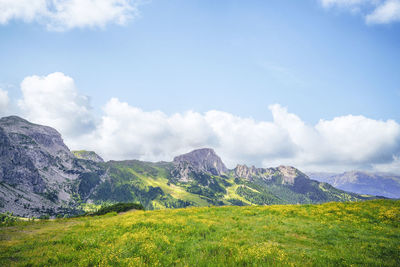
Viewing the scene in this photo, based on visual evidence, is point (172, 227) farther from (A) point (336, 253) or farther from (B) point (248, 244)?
(A) point (336, 253)

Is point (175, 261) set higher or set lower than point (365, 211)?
lower

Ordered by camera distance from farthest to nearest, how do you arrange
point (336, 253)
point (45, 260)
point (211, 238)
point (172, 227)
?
point (172, 227) → point (211, 238) → point (336, 253) → point (45, 260)

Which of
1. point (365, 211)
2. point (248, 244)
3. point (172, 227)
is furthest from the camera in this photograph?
point (365, 211)

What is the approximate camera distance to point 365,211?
2325 cm

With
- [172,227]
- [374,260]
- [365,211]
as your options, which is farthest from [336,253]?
[365,211]

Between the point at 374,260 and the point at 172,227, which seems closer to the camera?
the point at 374,260

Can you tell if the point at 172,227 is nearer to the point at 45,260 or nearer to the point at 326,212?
the point at 45,260

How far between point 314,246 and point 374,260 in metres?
3.76

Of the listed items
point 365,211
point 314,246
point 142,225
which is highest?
point 365,211

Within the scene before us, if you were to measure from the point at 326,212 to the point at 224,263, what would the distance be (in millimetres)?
22024

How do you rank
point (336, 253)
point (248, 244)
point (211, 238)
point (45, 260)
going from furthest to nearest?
1. point (211, 238)
2. point (248, 244)
3. point (336, 253)
4. point (45, 260)

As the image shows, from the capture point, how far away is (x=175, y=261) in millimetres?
11102

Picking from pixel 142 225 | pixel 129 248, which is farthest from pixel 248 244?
pixel 142 225

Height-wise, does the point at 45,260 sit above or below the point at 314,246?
below
